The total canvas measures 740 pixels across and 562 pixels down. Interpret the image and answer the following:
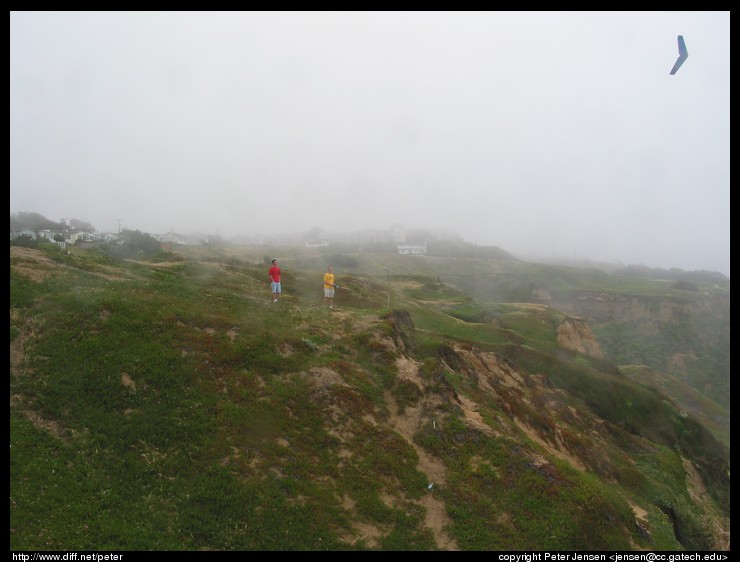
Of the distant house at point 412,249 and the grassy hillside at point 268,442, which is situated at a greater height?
the distant house at point 412,249

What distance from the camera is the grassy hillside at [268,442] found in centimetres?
1269

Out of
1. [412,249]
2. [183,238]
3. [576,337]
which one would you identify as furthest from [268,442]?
[412,249]

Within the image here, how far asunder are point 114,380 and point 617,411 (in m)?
33.0

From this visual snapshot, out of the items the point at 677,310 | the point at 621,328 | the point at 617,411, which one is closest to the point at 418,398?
the point at 617,411

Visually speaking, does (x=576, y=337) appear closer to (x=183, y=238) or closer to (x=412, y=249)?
(x=183, y=238)

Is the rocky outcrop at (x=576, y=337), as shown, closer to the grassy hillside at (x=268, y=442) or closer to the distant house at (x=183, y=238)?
the grassy hillside at (x=268, y=442)

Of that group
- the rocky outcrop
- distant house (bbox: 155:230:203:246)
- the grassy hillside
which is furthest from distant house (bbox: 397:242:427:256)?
the grassy hillside

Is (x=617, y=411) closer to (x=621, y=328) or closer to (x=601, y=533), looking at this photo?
(x=601, y=533)

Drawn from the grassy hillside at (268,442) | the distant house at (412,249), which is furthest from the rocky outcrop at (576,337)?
the distant house at (412,249)

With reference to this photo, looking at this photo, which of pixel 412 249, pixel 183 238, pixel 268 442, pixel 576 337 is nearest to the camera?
pixel 268 442

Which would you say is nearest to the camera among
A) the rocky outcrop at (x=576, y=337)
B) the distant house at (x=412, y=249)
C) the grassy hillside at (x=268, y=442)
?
the grassy hillside at (x=268, y=442)

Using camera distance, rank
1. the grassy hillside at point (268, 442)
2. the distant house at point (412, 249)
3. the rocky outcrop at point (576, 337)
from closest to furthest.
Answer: the grassy hillside at point (268, 442)
the rocky outcrop at point (576, 337)
the distant house at point (412, 249)

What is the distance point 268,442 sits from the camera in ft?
50.2

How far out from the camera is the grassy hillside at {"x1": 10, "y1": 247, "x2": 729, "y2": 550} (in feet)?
41.6
